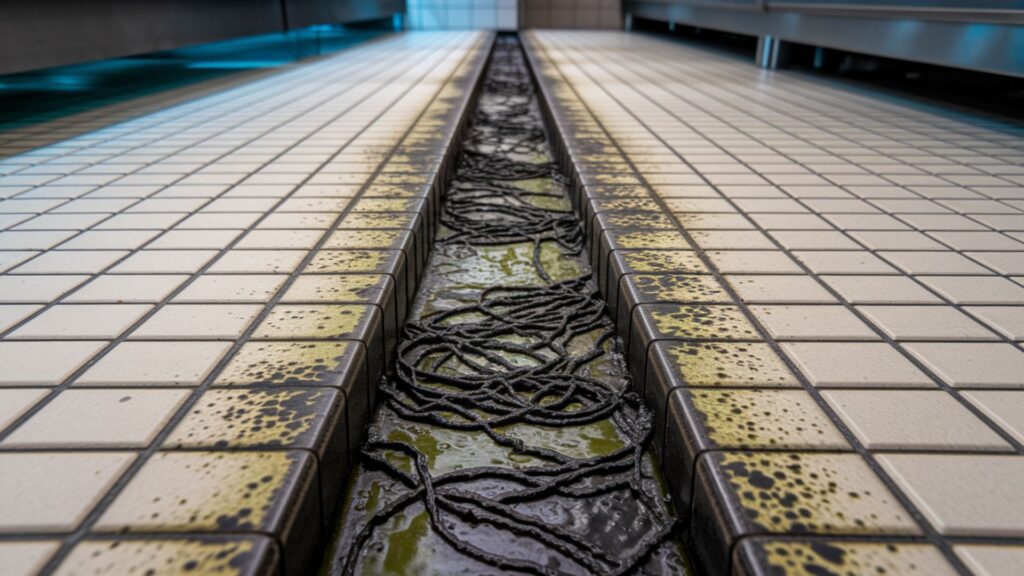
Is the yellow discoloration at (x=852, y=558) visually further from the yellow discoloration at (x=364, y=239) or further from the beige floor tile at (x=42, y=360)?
the yellow discoloration at (x=364, y=239)

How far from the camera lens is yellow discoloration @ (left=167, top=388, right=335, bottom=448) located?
107 cm

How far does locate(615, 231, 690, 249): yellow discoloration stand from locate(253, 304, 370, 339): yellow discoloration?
32.0 inches

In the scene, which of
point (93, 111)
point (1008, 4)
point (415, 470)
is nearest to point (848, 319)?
point (415, 470)

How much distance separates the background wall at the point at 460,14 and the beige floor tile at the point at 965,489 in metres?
15.2

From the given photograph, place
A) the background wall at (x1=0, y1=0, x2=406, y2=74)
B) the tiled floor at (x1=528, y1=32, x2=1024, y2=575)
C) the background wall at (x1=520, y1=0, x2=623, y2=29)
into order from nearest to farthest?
the tiled floor at (x1=528, y1=32, x2=1024, y2=575) → the background wall at (x1=0, y1=0, x2=406, y2=74) → the background wall at (x1=520, y1=0, x2=623, y2=29)

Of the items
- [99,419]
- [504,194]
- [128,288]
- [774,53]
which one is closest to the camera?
[99,419]

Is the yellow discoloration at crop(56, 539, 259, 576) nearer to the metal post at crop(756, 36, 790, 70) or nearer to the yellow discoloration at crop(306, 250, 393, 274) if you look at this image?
the yellow discoloration at crop(306, 250, 393, 274)

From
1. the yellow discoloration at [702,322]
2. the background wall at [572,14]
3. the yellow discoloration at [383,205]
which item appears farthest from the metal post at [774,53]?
the background wall at [572,14]

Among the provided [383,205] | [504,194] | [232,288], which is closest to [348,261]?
[232,288]

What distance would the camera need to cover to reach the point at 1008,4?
3.62 meters

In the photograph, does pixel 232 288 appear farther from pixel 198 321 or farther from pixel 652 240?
pixel 652 240

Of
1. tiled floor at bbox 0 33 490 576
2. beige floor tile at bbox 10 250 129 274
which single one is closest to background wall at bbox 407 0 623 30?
tiled floor at bbox 0 33 490 576

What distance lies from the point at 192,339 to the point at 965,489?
4.46 feet

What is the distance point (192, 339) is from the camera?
→ 1.39 metres
